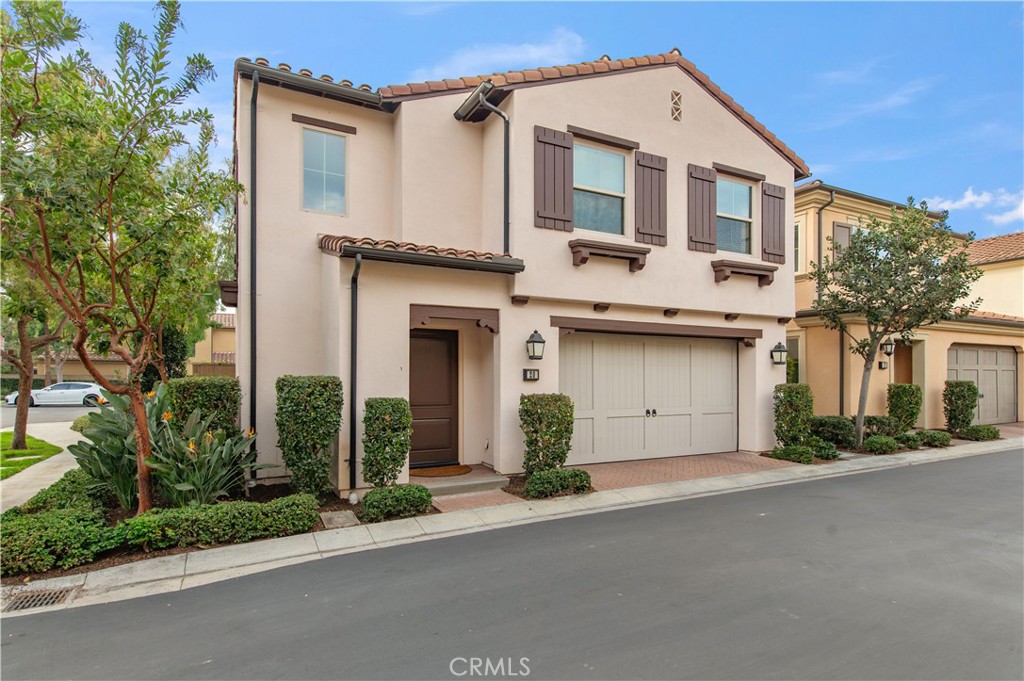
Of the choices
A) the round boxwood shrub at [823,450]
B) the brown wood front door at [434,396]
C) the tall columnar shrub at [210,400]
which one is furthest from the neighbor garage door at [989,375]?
the tall columnar shrub at [210,400]

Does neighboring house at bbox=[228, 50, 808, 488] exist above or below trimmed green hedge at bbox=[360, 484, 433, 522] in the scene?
above

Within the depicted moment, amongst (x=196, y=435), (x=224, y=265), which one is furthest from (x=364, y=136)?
(x=224, y=265)

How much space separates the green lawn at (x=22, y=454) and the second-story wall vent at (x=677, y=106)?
13.6m

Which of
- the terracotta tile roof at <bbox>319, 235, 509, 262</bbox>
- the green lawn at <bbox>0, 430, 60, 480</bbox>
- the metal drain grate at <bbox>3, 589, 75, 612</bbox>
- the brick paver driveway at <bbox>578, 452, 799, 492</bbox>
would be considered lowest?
the green lawn at <bbox>0, 430, 60, 480</bbox>

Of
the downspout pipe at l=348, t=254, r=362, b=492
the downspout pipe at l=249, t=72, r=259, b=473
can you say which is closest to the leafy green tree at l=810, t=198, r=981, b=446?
the downspout pipe at l=348, t=254, r=362, b=492

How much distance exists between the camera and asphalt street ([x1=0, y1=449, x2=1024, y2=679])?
3252 mm

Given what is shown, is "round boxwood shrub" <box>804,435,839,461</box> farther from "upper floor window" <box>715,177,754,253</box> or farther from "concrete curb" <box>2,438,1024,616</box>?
"upper floor window" <box>715,177,754,253</box>

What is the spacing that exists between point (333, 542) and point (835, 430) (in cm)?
1110

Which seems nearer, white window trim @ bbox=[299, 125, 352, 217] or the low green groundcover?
the low green groundcover

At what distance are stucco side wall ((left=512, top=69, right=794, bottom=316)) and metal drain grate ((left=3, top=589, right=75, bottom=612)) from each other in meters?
6.10

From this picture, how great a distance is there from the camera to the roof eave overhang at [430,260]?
22.0 ft

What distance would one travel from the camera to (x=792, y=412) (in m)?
10.3

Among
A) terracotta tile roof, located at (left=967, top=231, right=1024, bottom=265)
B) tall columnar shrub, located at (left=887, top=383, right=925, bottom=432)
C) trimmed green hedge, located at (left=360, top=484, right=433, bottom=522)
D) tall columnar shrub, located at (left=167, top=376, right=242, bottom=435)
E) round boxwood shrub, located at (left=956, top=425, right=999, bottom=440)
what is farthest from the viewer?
terracotta tile roof, located at (left=967, top=231, right=1024, bottom=265)

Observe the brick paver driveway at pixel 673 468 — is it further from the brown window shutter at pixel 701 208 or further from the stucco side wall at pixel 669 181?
the brown window shutter at pixel 701 208
